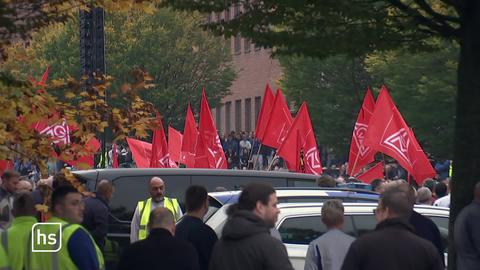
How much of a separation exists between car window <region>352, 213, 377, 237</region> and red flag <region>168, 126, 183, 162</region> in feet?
54.7

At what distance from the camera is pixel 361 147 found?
23391 millimetres

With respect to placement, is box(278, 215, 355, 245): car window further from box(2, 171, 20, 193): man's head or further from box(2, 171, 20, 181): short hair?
box(2, 171, 20, 181): short hair

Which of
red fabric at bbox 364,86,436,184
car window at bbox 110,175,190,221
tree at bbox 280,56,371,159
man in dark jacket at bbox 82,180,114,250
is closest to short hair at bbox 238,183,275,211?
man in dark jacket at bbox 82,180,114,250

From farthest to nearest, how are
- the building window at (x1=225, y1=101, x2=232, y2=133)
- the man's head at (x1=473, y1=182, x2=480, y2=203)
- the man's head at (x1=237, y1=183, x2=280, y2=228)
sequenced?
1. the building window at (x1=225, y1=101, x2=232, y2=133)
2. the man's head at (x1=473, y1=182, x2=480, y2=203)
3. the man's head at (x1=237, y1=183, x2=280, y2=228)

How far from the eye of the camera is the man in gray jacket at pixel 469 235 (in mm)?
11484

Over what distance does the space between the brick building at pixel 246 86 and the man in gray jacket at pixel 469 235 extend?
49.7 m

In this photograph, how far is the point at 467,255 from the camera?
11.8 meters

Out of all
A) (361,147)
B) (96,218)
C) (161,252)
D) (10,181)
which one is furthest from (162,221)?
(361,147)

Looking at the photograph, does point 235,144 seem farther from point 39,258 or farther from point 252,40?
point 39,258

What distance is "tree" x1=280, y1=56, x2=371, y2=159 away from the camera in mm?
47625

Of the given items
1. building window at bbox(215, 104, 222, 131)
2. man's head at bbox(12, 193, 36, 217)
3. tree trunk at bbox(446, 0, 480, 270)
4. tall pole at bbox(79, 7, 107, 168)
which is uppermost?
tall pole at bbox(79, 7, 107, 168)

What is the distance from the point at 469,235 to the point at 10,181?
18.2 feet

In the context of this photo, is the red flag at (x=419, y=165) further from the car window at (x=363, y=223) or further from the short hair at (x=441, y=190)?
the car window at (x=363, y=223)

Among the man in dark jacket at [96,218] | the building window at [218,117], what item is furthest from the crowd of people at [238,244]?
the building window at [218,117]
